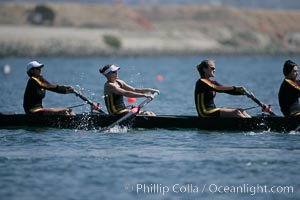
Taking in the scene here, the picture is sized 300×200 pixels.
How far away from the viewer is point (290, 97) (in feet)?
69.4

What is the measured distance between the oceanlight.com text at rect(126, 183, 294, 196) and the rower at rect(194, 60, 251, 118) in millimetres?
5449

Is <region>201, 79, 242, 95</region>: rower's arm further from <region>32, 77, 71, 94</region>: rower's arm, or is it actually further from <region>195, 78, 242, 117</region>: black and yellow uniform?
<region>32, 77, 71, 94</region>: rower's arm

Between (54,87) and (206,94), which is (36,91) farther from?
(206,94)

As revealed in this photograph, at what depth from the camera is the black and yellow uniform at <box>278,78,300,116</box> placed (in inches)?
830

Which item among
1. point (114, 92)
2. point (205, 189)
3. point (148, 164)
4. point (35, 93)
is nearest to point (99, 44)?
point (35, 93)

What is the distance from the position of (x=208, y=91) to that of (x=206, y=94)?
10 centimetres

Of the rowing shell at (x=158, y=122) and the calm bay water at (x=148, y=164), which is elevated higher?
the rowing shell at (x=158, y=122)

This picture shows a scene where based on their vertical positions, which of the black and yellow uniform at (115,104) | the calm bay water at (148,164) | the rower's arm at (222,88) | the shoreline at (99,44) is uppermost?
the shoreline at (99,44)

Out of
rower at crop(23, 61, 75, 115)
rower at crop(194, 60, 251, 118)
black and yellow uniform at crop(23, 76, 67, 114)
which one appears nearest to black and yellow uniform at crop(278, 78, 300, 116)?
rower at crop(194, 60, 251, 118)

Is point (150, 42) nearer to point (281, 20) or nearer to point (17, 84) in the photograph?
point (281, 20)

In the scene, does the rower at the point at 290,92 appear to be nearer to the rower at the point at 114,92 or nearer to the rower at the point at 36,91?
the rower at the point at 114,92

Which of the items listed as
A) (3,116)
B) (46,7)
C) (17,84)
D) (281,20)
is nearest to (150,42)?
(46,7)

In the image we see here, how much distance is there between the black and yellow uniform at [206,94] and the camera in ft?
68.9

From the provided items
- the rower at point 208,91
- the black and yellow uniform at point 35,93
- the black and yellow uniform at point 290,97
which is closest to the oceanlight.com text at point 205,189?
the rower at point 208,91
